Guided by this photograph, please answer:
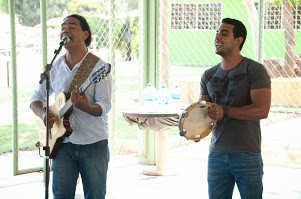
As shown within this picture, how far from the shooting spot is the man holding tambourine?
324 cm

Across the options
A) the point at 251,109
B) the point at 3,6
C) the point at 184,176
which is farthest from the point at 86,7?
the point at 251,109

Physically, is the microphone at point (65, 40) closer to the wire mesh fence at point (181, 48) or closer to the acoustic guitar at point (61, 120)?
the acoustic guitar at point (61, 120)

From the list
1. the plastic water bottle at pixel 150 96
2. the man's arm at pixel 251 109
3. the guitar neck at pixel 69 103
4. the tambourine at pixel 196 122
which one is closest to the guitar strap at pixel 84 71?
the guitar neck at pixel 69 103

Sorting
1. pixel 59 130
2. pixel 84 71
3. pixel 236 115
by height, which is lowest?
pixel 59 130

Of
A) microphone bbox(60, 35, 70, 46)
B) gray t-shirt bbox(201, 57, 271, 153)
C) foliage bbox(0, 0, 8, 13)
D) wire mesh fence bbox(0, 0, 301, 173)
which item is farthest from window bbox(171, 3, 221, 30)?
microphone bbox(60, 35, 70, 46)

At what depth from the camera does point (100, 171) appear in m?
3.39

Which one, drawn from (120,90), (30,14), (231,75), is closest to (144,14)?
(120,90)

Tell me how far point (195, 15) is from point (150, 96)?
1.33 m

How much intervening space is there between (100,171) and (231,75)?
0.90 m

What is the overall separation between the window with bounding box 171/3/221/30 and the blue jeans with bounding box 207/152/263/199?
416cm

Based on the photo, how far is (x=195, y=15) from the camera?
24.4 ft

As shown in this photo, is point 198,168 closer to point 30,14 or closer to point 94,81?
point 30,14

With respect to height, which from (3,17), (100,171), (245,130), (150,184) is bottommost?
(150,184)

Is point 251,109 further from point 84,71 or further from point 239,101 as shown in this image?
point 84,71
